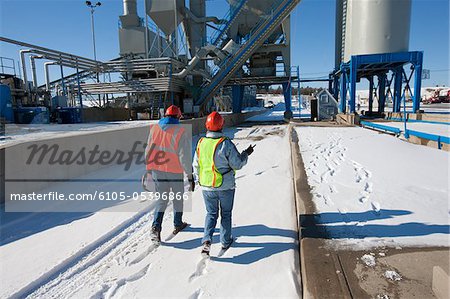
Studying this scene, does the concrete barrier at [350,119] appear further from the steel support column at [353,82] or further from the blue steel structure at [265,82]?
the blue steel structure at [265,82]

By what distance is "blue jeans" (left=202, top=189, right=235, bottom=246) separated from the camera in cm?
365

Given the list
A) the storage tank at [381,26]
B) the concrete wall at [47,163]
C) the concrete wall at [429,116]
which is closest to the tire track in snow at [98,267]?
the concrete wall at [47,163]

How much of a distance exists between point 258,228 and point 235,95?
29.6 m

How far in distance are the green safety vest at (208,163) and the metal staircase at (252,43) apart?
2259 centimetres

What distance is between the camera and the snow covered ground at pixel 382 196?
3.64m

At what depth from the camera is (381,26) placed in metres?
21.1

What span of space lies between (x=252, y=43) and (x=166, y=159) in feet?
73.5

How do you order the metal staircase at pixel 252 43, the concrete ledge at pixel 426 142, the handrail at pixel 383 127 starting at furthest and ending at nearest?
the metal staircase at pixel 252 43
the handrail at pixel 383 127
the concrete ledge at pixel 426 142

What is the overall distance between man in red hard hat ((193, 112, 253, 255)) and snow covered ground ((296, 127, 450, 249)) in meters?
1.47

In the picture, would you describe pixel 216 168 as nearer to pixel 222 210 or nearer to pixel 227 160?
pixel 227 160

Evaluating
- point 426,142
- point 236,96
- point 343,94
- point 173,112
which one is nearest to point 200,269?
point 173,112

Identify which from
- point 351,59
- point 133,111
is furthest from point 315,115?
point 133,111

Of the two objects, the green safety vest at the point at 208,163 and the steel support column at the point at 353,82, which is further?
the steel support column at the point at 353,82

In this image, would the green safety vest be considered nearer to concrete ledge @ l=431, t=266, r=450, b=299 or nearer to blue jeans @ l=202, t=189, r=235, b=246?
blue jeans @ l=202, t=189, r=235, b=246
